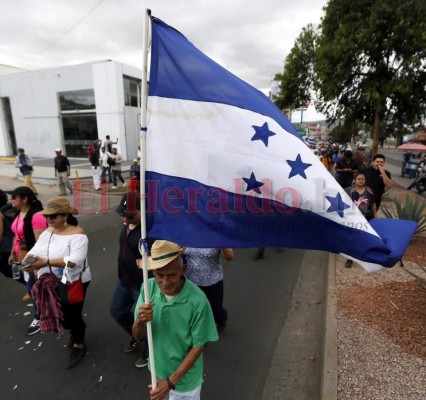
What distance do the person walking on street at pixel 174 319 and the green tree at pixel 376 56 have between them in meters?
10.9

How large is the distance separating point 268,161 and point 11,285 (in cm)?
502

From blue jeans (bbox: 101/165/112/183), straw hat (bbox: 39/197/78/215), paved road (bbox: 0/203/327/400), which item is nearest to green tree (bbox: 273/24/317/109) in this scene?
blue jeans (bbox: 101/165/112/183)

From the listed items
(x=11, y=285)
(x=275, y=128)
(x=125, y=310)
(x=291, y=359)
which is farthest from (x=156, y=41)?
(x=11, y=285)

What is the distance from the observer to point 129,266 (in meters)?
3.02

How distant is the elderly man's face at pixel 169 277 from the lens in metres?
1.85

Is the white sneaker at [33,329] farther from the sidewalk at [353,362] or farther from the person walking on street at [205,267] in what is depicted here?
the sidewalk at [353,362]

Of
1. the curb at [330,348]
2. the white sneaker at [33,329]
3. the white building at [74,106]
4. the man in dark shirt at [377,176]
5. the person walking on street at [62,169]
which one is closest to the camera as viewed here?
the curb at [330,348]

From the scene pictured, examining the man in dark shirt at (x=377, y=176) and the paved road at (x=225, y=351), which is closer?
the paved road at (x=225, y=351)

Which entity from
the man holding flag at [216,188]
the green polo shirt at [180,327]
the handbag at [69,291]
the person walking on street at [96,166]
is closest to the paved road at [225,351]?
the handbag at [69,291]

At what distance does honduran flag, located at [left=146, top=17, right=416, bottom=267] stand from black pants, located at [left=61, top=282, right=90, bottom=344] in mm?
1847

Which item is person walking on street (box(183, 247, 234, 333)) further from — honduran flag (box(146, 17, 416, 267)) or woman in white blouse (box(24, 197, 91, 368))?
honduran flag (box(146, 17, 416, 267))

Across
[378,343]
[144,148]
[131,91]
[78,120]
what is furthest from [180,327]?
[78,120]

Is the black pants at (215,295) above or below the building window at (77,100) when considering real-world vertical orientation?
below

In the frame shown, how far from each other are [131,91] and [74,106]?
4.48m
